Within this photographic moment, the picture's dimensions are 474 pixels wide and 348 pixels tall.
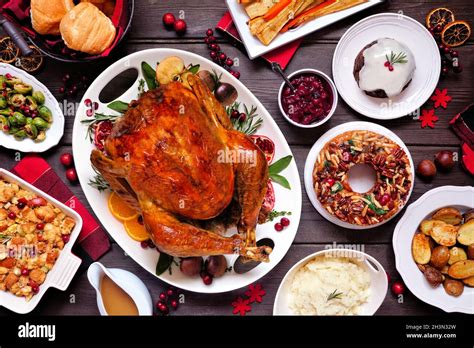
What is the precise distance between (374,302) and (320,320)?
247 mm

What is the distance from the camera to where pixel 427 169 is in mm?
2229

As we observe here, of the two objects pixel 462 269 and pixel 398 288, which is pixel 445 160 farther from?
pixel 398 288

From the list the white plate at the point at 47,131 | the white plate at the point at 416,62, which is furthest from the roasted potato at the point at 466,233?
the white plate at the point at 47,131

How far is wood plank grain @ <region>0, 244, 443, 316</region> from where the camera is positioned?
7.38 feet

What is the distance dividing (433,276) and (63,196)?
5.37 feet

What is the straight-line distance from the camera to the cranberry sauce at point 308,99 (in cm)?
215

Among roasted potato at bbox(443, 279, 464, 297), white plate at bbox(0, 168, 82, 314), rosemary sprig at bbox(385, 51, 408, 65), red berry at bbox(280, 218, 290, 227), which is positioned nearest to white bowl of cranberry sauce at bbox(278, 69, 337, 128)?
rosemary sprig at bbox(385, 51, 408, 65)

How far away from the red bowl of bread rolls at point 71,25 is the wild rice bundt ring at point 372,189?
99cm

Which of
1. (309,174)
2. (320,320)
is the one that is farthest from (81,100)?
(320,320)

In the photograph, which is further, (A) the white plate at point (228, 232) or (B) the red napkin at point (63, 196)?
(B) the red napkin at point (63, 196)

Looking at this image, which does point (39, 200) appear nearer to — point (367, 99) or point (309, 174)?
point (309, 174)

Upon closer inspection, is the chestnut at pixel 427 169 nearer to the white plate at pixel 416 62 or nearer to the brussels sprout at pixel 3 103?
the white plate at pixel 416 62

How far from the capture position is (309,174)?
2209 mm

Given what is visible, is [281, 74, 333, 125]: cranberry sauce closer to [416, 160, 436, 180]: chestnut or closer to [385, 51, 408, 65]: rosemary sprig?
[385, 51, 408, 65]: rosemary sprig
